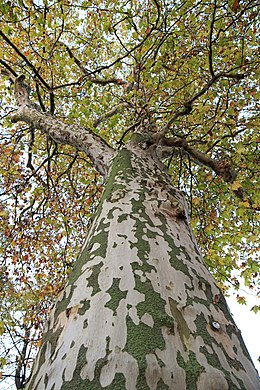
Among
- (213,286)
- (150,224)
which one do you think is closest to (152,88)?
(150,224)

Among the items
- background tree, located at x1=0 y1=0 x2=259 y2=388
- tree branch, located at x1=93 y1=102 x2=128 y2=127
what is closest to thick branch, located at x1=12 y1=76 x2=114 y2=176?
background tree, located at x1=0 y1=0 x2=259 y2=388

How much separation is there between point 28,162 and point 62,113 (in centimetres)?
239

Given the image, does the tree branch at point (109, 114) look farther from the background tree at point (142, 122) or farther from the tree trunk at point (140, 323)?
the tree trunk at point (140, 323)

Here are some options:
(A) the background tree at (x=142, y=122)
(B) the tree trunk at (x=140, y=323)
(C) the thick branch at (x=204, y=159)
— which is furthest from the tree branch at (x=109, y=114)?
(B) the tree trunk at (x=140, y=323)

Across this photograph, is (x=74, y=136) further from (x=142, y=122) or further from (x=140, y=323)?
(x=140, y=323)

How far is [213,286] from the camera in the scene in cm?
179

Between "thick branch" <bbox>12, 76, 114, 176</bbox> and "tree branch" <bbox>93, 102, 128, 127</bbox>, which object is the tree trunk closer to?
"thick branch" <bbox>12, 76, 114, 176</bbox>

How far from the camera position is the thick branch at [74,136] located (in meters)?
3.77

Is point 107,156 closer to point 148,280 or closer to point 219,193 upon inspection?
point 148,280

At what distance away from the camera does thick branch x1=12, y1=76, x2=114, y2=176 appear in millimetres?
3769

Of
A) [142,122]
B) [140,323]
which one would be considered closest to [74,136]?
[142,122]

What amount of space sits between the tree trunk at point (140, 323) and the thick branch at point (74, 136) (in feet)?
5.75

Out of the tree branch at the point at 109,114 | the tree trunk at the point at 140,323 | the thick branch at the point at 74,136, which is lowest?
the tree trunk at the point at 140,323

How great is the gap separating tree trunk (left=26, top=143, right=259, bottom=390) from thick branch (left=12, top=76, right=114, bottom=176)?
1.75 m
